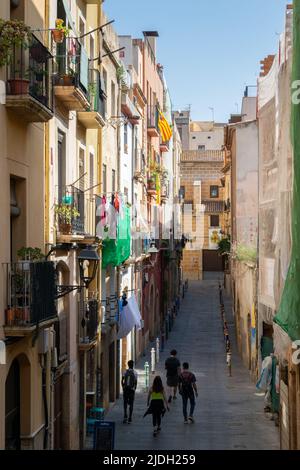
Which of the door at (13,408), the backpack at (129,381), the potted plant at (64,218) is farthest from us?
the backpack at (129,381)

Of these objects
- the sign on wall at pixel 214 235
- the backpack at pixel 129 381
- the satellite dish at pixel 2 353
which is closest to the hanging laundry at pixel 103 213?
the backpack at pixel 129 381

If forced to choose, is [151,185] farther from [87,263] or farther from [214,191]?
[214,191]

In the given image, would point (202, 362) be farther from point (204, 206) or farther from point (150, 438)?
point (204, 206)

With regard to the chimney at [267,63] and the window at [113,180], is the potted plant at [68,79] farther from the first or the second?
the chimney at [267,63]

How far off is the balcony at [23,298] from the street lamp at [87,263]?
16.4 feet

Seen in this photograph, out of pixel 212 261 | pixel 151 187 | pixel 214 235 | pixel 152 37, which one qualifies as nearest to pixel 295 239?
pixel 151 187

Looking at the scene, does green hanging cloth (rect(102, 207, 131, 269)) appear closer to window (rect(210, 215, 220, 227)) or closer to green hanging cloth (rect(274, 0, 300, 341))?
green hanging cloth (rect(274, 0, 300, 341))

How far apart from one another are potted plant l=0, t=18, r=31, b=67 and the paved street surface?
34.1 ft

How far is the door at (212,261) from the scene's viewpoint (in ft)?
274

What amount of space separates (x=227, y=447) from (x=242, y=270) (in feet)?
51.5

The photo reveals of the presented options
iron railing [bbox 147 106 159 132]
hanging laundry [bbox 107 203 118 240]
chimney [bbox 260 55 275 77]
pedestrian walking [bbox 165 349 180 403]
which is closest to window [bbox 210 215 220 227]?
iron railing [bbox 147 106 159 132]

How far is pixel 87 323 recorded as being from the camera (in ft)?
65.2

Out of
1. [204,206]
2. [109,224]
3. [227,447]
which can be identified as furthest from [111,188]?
[204,206]

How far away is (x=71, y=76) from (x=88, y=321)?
608 centimetres
